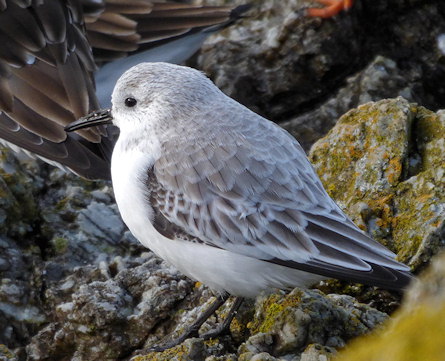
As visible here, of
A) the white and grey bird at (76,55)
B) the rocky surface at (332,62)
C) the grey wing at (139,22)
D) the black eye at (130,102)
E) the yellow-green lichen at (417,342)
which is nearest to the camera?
the yellow-green lichen at (417,342)

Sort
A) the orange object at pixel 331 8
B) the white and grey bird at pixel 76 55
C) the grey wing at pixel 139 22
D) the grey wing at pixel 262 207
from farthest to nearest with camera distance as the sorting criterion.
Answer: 1. the grey wing at pixel 139 22
2. the orange object at pixel 331 8
3. the white and grey bird at pixel 76 55
4. the grey wing at pixel 262 207

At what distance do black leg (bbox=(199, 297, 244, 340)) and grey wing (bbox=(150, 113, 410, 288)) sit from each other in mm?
517

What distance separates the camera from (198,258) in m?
5.43

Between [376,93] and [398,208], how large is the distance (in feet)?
8.10

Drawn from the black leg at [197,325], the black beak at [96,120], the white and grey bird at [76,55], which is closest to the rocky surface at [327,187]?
the black leg at [197,325]

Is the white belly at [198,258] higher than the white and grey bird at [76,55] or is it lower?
lower

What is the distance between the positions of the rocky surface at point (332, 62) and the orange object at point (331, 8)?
0.06 meters

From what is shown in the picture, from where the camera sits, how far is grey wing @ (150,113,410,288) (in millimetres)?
5203

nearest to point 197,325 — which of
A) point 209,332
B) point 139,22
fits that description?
point 209,332

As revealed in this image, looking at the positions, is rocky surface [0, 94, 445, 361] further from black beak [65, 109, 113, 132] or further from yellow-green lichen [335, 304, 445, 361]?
yellow-green lichen [335, 304, 445, 361]

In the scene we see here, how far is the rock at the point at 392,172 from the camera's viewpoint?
5.86 meters

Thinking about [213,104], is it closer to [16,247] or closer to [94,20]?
[16,247]

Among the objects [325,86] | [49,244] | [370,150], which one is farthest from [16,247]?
[325,86]

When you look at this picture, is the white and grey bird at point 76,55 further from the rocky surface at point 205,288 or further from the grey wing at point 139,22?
the rocky surface at point 205,288
